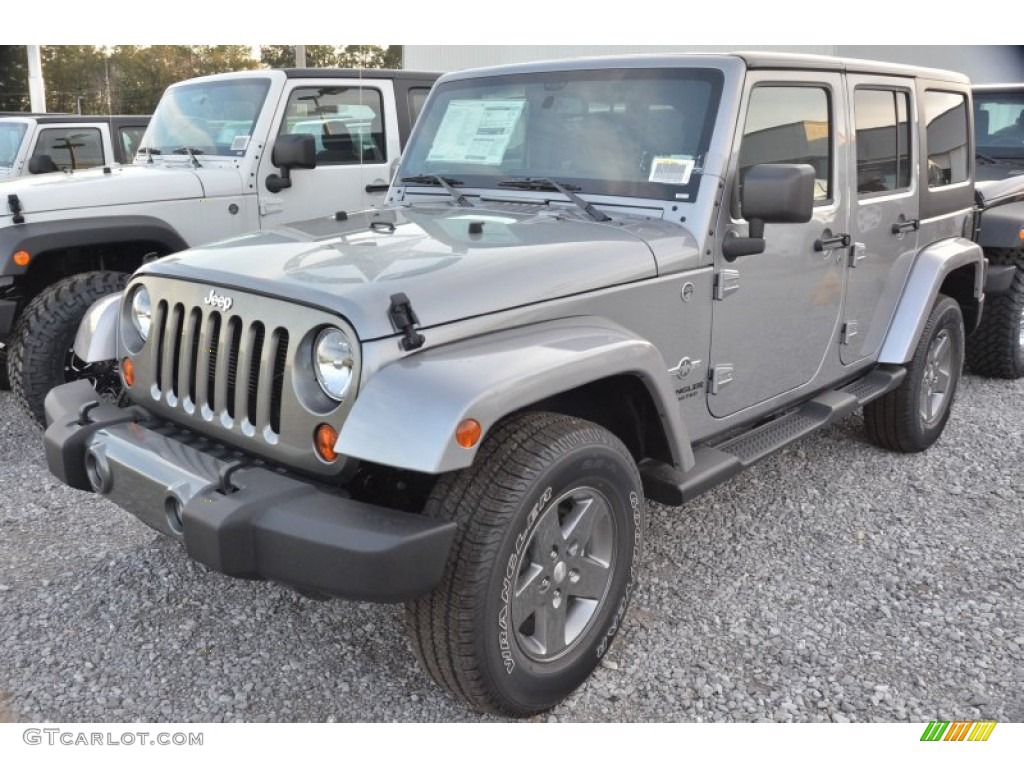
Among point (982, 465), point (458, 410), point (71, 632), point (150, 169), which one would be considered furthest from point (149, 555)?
point (982, 465)

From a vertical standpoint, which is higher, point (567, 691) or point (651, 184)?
point (651, 184)

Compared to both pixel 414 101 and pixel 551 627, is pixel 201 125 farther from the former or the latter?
pixel 551 627

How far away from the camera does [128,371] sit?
9.92 ft

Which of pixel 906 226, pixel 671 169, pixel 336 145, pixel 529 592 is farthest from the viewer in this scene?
pixel 336 145

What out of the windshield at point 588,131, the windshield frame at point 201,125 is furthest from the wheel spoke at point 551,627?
the windshield frame at point 201,125

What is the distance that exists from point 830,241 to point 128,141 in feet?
26.6

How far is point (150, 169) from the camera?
19.2ft

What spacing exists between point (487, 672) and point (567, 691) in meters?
0.39

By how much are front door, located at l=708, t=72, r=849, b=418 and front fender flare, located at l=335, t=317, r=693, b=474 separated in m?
0.80

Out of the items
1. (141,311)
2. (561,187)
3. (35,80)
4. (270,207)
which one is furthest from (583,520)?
(35,80)

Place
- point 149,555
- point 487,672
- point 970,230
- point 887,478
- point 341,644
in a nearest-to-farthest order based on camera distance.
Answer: point 487,672 → point 341,644 → point 149,555 → point 887,478 → point 970,230

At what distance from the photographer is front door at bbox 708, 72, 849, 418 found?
130 inches

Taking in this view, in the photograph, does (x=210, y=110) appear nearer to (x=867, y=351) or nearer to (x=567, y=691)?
(x=867, y=351)
